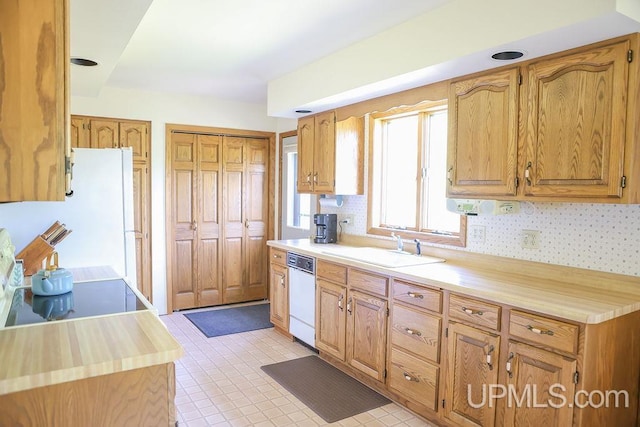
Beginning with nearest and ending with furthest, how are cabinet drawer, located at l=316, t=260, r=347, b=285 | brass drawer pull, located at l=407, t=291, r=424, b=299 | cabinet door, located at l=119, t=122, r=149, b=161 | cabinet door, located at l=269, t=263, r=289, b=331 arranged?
brass drawer pull, located at l=407, t=291, r=424, b=299
cabinet drawer, located at l=316, t=260, r=347, b=285
cabinet door, located at l=269, t=263, r=289, b=331
cabinet door, located at l=119, t=122, r=149, b=161

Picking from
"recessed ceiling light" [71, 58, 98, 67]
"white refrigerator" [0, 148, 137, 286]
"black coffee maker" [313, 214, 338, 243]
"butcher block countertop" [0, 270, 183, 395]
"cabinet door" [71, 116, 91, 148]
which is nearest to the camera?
"butcher block countertop" [0, 270, 183, 395]

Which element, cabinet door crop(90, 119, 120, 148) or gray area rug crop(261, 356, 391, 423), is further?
cabinet door crop(90, 119, 120, 148)

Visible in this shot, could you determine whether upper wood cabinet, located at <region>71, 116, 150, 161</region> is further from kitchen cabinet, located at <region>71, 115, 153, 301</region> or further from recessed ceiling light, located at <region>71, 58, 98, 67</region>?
recessed ceiling light, located at <region>71, 58, 98, 67</region>

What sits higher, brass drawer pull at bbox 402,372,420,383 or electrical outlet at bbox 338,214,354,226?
electrical outlet at bbox 338,214,354,226

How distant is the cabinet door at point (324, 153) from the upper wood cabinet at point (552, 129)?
1.26 meters

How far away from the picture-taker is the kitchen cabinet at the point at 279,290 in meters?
4.01

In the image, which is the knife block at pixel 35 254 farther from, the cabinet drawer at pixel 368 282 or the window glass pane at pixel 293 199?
the window glass pane at pixel 293 199

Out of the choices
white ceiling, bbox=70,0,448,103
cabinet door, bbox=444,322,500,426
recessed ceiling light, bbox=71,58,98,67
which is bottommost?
cabinet door, bbox=444,322,500,426

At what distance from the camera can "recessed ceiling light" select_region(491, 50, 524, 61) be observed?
Result: 2209 millimetres

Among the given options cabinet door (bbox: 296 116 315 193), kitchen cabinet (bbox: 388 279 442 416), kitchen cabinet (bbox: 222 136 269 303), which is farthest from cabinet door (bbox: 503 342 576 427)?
kitchen cabinet (bbox: 222 136 269 303)

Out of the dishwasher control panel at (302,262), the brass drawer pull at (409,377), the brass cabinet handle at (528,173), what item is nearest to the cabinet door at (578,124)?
the brass cabinet handle at (528,173)

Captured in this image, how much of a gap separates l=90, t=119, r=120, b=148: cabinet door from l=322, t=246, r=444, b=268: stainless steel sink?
8.43ft

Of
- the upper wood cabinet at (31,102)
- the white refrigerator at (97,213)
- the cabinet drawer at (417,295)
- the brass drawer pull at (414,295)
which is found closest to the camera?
the upper wood cabinet at (31,102)

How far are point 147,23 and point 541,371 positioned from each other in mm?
2901
